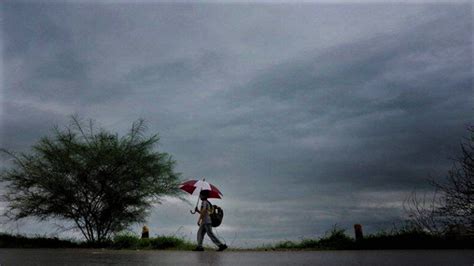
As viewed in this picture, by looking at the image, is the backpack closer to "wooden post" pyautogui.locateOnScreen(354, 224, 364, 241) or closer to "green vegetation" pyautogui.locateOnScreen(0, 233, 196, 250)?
"green vegetation" pyautogui.locateOnScreen(0, 233, 196, 250)

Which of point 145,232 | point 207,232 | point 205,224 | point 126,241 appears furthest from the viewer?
point 145,232

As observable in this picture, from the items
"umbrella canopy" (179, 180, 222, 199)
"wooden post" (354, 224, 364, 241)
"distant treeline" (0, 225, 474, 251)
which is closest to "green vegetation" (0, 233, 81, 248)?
"distant treeline" (0, 225, 474, 251)

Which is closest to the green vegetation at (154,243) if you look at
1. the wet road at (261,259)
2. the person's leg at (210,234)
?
the person's leg at (210,234)

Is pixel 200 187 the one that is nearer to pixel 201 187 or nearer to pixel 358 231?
pixel 201 187

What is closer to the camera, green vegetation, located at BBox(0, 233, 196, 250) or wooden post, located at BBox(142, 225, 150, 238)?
green vegetation, located at BBox(0, 233, 196, 250)

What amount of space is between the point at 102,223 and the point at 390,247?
508 inches

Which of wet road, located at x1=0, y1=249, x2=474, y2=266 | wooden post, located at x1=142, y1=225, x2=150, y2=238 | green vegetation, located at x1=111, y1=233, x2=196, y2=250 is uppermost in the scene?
wooden post, located at x1=142, y1=225, x2=150, y2=238

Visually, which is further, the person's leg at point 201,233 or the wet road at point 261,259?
the person's leg at point 201,233

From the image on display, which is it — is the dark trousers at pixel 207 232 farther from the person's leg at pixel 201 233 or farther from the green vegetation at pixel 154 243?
the green vegetation at pixel 154 243

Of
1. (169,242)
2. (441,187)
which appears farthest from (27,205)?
(441,187)

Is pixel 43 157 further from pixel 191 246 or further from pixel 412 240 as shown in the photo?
pixel 412 240

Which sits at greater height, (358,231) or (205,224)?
(205,224)

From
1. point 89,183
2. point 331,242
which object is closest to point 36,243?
point 89,183

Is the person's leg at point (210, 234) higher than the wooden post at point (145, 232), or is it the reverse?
the wooden post at point (145, 232)
